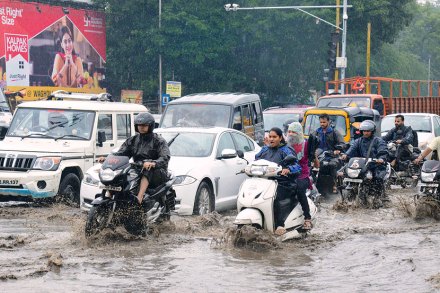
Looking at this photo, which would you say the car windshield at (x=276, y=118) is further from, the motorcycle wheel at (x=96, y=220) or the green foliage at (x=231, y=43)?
the green foliage at (x=231, y=43)

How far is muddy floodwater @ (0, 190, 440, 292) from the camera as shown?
8883 millimetres

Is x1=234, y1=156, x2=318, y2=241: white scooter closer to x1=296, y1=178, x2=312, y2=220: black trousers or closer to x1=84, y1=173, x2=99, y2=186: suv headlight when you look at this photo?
x1=296, y1=178, x2=312, y2=220: black trousers

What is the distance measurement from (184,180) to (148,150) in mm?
2223

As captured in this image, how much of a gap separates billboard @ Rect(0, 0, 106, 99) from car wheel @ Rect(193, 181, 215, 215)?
1368 inches

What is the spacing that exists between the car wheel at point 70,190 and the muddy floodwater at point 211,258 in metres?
0.98

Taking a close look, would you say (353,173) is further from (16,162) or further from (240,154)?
(16,162)

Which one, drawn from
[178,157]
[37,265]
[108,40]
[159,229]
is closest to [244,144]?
[178,157]

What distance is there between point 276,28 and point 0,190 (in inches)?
1616

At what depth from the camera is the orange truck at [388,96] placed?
28578mm

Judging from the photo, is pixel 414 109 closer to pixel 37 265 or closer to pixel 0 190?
pixel 0 190

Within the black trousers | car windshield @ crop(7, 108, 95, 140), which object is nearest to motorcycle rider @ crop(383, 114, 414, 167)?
car windshield @ crop(7, 108, 95, 140)

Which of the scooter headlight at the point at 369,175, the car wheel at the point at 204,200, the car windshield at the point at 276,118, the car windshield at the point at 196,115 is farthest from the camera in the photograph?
the car windshield at the point at 276,118

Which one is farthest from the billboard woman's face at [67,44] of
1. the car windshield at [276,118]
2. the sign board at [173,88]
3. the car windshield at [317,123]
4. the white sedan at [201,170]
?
the white sedan at [201,170]

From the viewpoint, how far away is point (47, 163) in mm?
14992
